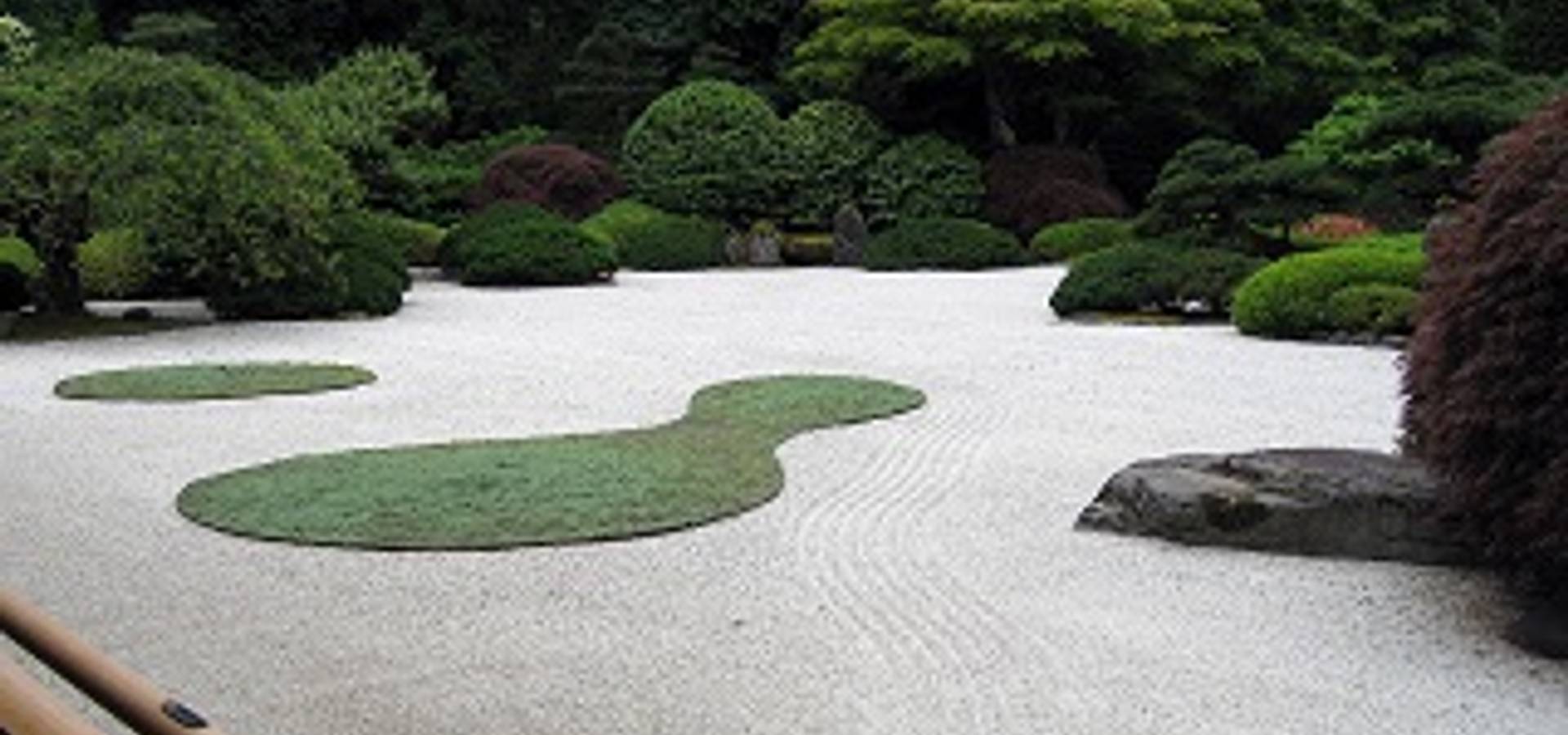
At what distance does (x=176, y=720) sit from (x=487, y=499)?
15.4 feet

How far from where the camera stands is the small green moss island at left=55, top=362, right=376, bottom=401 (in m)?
9.73

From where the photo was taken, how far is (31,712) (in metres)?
1.52

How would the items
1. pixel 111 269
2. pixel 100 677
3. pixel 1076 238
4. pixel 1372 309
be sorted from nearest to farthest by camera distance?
pixel 100 677 → pixel 1372 309 → pixel 111 269 → pixel 1076 238

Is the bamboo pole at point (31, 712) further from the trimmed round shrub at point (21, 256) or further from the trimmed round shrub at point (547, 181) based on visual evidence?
the trimmed round shrub at point (547, 181)

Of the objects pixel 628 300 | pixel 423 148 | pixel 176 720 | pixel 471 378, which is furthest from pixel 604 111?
pixel 176 720

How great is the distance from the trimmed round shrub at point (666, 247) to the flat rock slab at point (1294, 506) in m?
16.8

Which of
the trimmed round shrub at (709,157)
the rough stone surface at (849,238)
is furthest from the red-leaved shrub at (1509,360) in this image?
the trimmed round shrub at (709,157)

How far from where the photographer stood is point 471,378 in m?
10.6

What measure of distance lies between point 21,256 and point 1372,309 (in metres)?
11.8

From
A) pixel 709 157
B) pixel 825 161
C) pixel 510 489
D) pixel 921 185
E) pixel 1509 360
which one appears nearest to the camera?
pixel 1509 360

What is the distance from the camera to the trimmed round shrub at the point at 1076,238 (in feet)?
72.2

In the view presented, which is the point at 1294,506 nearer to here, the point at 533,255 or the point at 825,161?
Answer: the point at 533,255

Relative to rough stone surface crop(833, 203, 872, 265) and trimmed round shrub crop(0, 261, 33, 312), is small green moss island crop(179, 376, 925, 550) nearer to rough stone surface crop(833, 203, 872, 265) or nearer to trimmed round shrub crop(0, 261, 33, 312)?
trimmed round shrub crop(0, 261, 33, 312)

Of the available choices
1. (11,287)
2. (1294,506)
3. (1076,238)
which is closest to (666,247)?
(1076,238)
